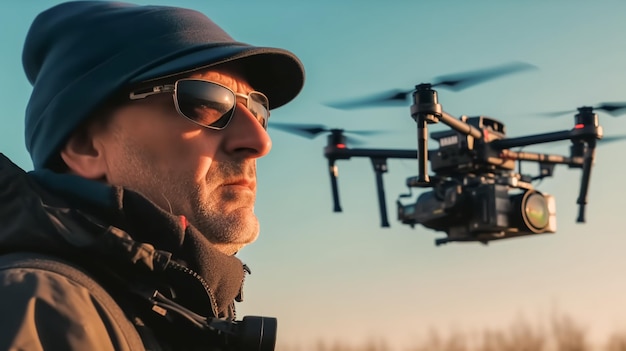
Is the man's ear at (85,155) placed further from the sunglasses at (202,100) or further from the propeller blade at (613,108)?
the propeller blade at (613,108)

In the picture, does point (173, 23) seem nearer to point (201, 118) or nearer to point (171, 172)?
point (201, 118)

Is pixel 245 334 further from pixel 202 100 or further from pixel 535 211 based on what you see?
pixel 535 211

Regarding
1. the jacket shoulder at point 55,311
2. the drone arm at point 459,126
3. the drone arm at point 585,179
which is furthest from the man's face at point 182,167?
the drone arm at point 585,179

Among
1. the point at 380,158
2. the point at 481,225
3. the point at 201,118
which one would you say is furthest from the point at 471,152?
the point at 201,118

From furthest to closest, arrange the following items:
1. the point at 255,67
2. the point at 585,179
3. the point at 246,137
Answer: the point at 585,179, the point at 255,67, the point at 246,137

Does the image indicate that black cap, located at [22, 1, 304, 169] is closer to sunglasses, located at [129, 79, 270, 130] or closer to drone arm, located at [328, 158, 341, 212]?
sunglasses, located at [129, 79, 270, 130]

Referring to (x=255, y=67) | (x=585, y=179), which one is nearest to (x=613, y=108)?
(x=585, y=179)
